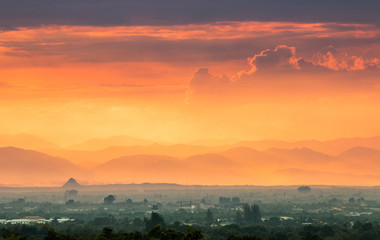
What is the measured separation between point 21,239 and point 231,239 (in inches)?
1901

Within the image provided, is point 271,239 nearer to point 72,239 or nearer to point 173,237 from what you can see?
point 173,237

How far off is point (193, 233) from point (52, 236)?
34123mm

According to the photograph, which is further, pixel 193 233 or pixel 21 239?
pixel 21 239

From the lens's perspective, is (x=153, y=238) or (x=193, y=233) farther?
Answer: (x=153, y=238)

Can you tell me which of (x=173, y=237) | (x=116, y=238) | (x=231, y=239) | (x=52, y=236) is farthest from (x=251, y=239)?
(x=52, y=236)

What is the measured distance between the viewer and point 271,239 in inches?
7594

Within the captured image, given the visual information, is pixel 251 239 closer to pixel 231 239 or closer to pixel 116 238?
pixel 231 239

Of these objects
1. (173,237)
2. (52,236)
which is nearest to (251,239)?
(173,237)

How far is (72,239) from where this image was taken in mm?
182750

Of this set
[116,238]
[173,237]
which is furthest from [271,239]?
[116,238]

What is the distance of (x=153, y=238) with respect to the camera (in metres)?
184

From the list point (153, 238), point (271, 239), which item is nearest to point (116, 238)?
point (153, 238)

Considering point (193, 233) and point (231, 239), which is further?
point (231, 239)

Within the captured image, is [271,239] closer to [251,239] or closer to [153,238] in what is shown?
[251,239]
